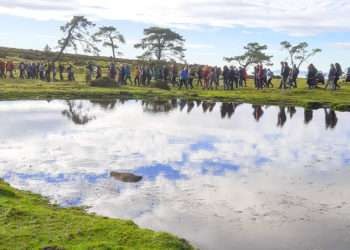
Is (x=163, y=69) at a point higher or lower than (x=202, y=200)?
higher

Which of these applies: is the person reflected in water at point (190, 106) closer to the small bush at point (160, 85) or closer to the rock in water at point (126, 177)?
the small bush at point (160, 85)

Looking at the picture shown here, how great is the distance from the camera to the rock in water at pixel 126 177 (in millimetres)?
16297

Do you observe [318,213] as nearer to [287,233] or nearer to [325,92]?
[287,233]

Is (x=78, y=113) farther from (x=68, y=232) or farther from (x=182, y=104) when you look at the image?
(x=68, y=232)

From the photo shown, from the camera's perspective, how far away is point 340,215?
13.2 metres

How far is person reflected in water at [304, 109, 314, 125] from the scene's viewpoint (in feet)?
105

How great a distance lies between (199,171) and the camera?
58.8ft

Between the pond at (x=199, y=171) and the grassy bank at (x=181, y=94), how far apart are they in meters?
9.37

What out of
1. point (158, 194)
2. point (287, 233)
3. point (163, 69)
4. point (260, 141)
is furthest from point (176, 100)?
point (287, 233)

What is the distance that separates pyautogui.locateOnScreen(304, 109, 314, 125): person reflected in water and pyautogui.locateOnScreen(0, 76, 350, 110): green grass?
9.53 feet

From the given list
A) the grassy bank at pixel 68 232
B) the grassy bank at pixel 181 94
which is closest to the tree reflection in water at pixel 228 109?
the grassy bank at pixel 181 94

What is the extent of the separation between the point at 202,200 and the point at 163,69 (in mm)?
42264

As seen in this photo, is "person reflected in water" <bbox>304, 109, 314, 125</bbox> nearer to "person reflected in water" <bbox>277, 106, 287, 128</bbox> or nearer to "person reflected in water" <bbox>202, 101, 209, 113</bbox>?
"person reflected in water" <bbox>277, 106, 287, 128</bbox>

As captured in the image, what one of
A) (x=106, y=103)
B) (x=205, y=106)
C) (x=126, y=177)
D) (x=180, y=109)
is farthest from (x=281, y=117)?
(x=126, y=177)
